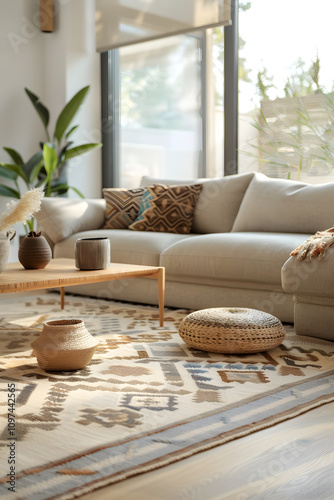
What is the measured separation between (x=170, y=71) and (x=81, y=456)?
4422mm

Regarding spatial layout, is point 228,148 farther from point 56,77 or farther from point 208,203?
point 56,77

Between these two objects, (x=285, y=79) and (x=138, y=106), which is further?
(x=138, y=106)

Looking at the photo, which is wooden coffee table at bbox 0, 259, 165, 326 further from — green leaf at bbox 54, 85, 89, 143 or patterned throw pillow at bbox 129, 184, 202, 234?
green leaf at bbox 54, 85, 89, 143

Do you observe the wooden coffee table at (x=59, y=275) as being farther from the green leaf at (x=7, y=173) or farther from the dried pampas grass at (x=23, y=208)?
the green leaf at (x=7, y=173)

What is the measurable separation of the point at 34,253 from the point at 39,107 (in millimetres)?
2785

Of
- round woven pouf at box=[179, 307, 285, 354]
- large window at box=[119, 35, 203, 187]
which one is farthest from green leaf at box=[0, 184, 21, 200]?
round woven pouf at box=[179, 307, 285, 354]

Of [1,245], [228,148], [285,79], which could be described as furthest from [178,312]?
[285,79]

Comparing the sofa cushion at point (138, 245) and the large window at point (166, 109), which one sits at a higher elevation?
the large window at point (166, 109)

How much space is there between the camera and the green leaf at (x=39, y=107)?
5402 millimetres

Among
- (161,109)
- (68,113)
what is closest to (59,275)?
(68,113)

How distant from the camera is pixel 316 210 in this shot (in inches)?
145

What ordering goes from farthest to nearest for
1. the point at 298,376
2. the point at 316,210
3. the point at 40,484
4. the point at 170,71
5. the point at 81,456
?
the point at 170,71
the point at 316,210
the point at 298,376
the point at 81,456
the point at 40,484

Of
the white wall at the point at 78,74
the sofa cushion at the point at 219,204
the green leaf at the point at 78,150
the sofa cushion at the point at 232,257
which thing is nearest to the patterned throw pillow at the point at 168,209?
the sofa cushion at the point at 219,204

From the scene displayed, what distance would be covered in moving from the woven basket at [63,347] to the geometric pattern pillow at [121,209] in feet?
7.23
